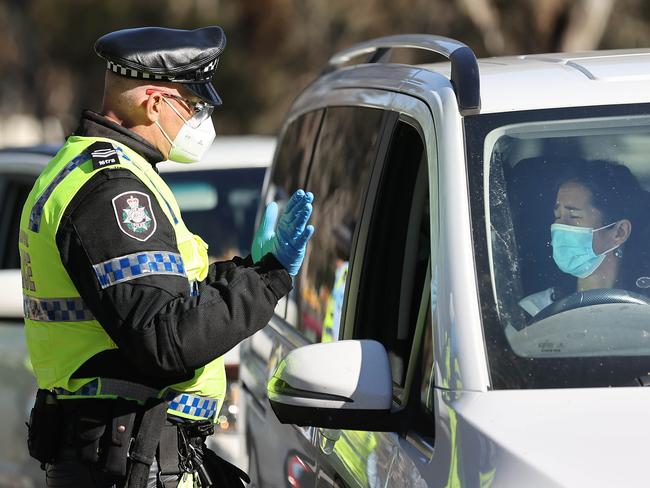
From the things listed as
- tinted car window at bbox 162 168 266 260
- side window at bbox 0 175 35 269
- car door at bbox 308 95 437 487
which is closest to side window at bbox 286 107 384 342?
car door at bbox 308 95 437 487

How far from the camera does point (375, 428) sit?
8.40ft

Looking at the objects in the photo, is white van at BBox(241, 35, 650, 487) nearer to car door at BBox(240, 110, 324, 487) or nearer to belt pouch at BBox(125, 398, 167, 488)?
car door at BBox(240, 110, 324, 487)

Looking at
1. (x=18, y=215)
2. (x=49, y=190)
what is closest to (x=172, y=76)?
(x=49, y=190)

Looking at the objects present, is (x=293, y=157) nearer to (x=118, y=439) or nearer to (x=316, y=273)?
(x=316, y=273)

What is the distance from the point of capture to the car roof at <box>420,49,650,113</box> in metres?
2.82

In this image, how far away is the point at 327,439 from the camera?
9.96 feet

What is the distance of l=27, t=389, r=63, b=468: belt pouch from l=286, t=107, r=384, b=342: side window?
2.31ft

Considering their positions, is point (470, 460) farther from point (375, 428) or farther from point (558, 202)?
point (558, 202)

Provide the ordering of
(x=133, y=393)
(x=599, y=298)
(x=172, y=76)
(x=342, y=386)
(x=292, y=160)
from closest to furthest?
(x=342, y=386) < (x=599, y=298) < (x=133, y=393) < (x=172, y=76) < (x=292, y=160)

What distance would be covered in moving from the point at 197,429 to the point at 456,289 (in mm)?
958

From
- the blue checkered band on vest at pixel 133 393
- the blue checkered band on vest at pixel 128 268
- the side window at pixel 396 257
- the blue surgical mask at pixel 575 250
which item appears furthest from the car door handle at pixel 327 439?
the blue surgical mask at pixel 575 250

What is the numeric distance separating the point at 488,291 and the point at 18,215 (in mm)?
4158

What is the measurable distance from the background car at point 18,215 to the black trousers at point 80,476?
2.74m

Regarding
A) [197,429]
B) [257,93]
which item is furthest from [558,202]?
[257,93]
